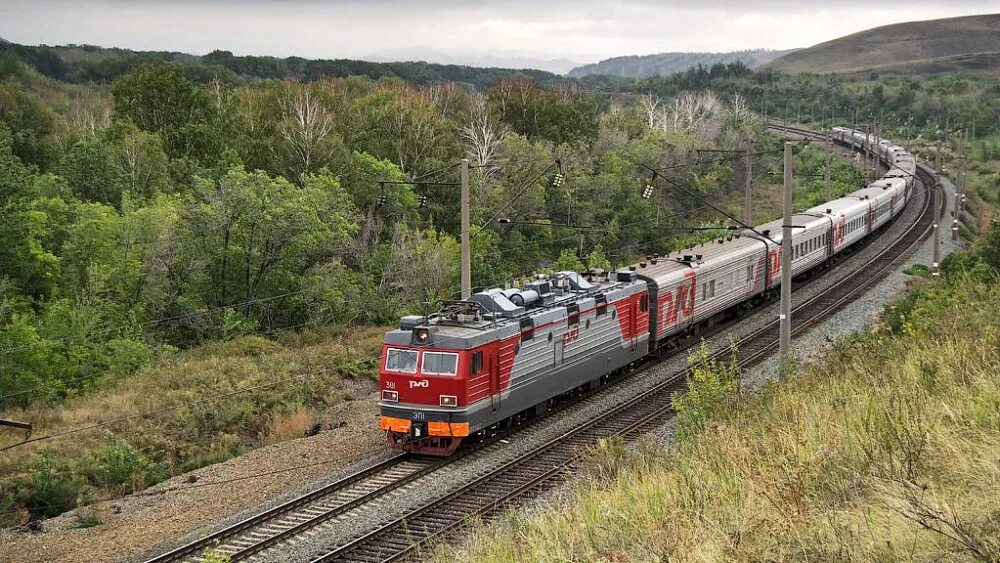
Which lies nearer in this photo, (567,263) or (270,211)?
(270,211)

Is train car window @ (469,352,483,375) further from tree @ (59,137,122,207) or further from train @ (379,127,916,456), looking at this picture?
tree @ (59,137,122,207)

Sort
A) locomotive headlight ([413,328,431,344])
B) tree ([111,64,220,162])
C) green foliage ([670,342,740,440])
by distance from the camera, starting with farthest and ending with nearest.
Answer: tree ([111,64,220,162]), locomotive headlight ([413,328,431,344]), green foliage ([670,342,740,440])

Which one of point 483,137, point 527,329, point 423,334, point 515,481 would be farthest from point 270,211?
point 483,137

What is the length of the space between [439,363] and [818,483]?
34.7ft

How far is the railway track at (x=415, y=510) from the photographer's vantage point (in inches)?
634

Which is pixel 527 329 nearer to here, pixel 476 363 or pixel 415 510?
pixel 476 363

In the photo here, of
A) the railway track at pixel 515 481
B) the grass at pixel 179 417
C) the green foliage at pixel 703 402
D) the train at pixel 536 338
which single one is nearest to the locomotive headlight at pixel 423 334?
the train at pixel 536 338

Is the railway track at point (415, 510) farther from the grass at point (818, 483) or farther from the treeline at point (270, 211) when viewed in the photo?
the treeline at point (270, 211)

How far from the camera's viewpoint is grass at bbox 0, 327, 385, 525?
845 inches

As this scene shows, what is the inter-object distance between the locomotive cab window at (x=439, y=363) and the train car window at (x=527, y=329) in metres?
2.51

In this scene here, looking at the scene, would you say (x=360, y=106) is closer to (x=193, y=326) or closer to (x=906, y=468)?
(x=193, y=326)

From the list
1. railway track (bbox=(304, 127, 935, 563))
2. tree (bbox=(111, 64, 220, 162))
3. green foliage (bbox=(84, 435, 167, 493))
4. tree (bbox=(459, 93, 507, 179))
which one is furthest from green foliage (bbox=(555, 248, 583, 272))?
green foliage (bbox=(84, 435, 167, 493))

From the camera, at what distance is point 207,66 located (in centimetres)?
12838

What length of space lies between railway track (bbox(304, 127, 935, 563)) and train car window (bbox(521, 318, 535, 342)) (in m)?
2.58
